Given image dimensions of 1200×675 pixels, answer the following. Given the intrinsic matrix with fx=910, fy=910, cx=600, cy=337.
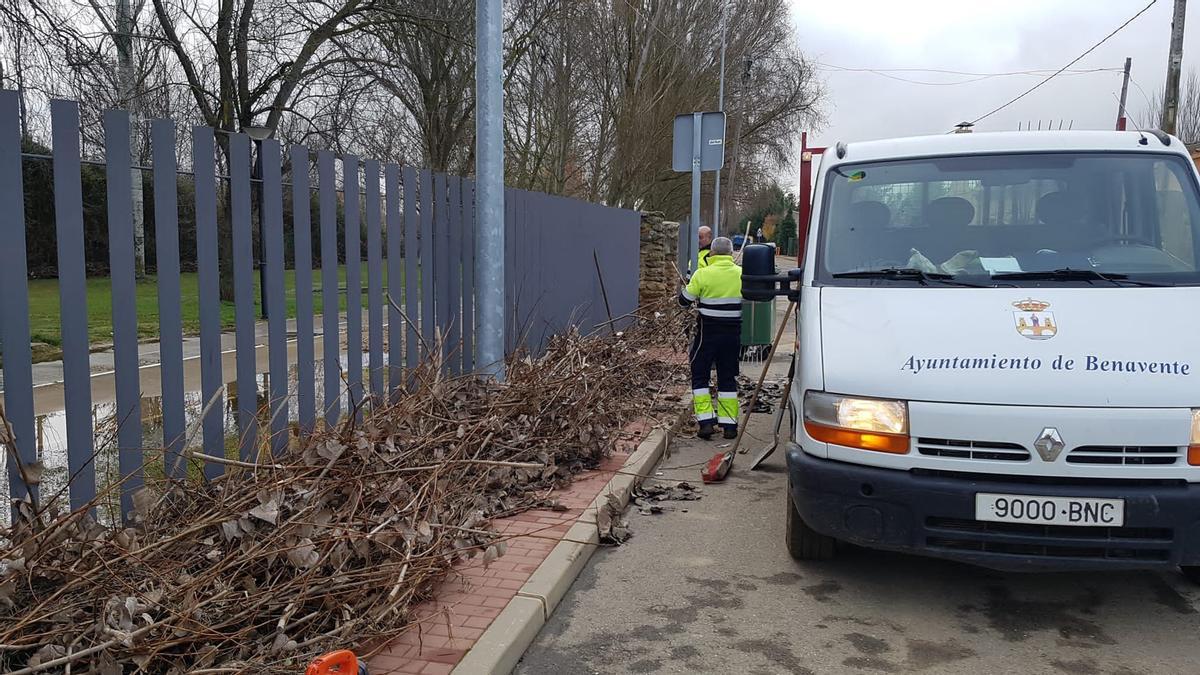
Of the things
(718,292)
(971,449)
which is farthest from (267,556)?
(718,292)

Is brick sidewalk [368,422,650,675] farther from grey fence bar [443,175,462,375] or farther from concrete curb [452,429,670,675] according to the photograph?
grey fence bar [443,175,462,375]

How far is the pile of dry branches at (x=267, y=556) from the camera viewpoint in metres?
3.00

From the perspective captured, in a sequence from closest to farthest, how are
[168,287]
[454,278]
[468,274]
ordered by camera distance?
[168,287] < [454,278] < [468,274]

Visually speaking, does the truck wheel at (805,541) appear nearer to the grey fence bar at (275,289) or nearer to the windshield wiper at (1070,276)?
the windshield wiper at (1070,276)

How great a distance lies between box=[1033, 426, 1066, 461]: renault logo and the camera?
3643 mm

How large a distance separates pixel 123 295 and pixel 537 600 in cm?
227

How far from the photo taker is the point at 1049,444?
3.65 m

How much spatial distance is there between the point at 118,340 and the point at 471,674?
7.14 feet

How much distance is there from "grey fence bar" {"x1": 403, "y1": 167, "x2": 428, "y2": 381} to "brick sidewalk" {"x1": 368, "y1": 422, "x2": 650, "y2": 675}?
5.24ft

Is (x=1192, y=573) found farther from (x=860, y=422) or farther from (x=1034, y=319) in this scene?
(x=860, y=422)

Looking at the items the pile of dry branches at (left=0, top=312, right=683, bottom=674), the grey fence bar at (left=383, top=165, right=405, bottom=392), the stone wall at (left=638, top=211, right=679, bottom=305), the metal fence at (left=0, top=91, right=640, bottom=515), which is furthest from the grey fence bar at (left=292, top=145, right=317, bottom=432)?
the stone wall at (left=638, top=211, right=679, bottom=305)

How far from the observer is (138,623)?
3045mm

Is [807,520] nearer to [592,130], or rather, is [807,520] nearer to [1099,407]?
[1099,407]

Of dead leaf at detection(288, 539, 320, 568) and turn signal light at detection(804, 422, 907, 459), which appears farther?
turn signal light at detection(804, 422, 907, 459)
